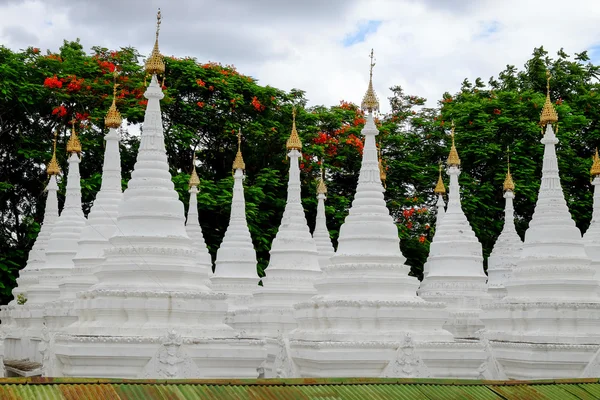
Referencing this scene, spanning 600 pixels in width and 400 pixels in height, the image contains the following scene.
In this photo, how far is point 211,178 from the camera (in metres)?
44.5

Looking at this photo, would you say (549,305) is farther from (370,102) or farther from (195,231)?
(195,231)

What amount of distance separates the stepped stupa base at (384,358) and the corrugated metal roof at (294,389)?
367cm

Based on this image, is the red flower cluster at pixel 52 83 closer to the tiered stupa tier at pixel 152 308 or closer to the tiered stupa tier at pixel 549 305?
the tiered stupa tier at pixel 152 308

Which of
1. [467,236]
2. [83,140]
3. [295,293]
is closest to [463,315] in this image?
[467,236]

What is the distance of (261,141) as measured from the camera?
44062 mm

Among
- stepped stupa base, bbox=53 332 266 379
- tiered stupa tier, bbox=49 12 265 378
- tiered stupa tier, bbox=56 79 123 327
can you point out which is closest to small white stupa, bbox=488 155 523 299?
tiered stupa tier, bbox=56 79 123 327

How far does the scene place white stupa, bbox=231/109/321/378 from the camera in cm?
2670

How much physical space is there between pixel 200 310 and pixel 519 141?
2797 cm

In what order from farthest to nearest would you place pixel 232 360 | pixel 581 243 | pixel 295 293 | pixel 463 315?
pixel 463 315 < pixel 295 293 < pixel 581 243 < pixel 232 360

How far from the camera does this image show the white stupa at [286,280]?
26.7 meters

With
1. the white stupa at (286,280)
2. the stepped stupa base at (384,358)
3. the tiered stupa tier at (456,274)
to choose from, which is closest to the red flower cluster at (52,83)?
the white stupa at (286,280)

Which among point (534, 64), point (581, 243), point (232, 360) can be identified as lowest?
point (232, 360)

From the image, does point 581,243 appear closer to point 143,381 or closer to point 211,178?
point 143,381

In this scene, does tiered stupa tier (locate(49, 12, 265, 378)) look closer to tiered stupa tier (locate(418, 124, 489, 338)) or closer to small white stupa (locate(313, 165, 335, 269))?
small white stupa (locate(313, 165, 335, 269))
